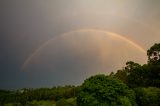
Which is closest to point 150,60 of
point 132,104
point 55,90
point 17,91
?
point 132,104

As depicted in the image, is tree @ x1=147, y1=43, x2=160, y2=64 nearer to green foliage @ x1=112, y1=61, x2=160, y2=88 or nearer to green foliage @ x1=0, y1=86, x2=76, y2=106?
green foliage @ x1=112, y1=61, x2=160, y2=88

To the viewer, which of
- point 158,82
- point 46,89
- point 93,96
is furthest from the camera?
point 46,89

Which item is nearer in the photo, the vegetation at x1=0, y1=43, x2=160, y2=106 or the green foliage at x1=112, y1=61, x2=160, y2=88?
the vegetation at x1=0, y1=43, x2=160, y2=106

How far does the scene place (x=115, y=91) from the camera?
38.9 meters

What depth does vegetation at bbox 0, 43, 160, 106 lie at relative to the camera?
Result: 38.4m

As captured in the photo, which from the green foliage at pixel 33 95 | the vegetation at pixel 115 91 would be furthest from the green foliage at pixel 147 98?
the green foliage at pixel 33 95

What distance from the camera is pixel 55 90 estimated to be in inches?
3932

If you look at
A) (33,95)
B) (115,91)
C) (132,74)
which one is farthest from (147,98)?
(33,95)

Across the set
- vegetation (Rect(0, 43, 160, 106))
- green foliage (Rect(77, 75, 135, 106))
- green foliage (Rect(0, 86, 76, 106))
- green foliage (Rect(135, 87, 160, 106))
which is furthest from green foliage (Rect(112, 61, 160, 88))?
green foliage (Rect(0, 86, 76, 106))

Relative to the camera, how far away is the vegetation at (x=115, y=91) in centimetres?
3838

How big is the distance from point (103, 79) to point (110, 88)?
64.6 inches

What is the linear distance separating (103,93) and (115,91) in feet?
4.43

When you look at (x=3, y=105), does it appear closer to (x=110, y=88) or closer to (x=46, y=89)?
(x=46, y=89)

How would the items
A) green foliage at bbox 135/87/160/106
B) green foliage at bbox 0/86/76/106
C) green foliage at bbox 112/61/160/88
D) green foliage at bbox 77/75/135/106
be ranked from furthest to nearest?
green foliage at bbox 0/86/76/106
green foliage at bbox 112/61/160/88
green foliage at bbox 135/87/160/106
green foliage at bbox 77/75/135/106
